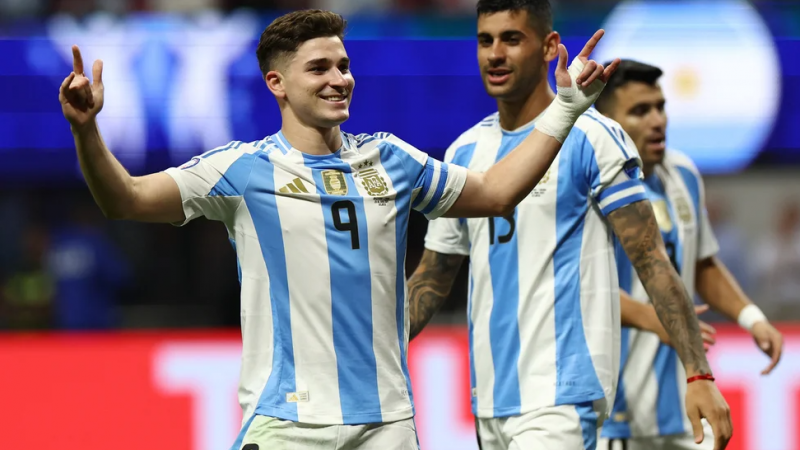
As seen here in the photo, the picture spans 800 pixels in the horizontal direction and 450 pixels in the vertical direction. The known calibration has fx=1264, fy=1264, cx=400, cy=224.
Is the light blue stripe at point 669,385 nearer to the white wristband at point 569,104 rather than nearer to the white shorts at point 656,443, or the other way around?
the white shorts at point 656,443

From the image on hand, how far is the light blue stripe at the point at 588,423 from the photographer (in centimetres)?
452

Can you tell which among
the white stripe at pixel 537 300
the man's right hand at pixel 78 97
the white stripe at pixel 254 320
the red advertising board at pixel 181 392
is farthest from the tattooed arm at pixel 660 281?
the red advertising board at pixel 181 392

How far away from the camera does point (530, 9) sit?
16.1 ft

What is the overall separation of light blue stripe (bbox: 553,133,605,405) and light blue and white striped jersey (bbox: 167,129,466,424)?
81 centimetres

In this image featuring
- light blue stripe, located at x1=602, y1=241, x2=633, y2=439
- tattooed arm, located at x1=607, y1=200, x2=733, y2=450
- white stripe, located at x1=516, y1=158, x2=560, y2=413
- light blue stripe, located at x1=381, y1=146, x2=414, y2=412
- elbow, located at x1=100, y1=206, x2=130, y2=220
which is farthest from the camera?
light blue stripe, located at x1=602, y1=241, x2=633, y2=439

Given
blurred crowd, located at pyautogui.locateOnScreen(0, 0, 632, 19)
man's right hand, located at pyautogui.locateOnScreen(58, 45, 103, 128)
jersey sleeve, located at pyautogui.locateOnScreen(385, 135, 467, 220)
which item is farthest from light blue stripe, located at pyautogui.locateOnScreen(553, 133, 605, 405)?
blurred crowd, located at pyautogui.locateOnScreen(0, 0, 632, 19)

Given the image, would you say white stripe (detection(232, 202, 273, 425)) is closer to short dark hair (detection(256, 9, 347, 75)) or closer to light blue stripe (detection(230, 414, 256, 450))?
light blue stripe (detection(230, 414, 256, 450))

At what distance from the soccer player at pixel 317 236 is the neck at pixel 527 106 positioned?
0.85 m

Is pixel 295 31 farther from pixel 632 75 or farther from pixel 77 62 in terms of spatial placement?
pixel 632 75

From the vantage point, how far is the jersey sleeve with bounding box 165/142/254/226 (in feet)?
12.6

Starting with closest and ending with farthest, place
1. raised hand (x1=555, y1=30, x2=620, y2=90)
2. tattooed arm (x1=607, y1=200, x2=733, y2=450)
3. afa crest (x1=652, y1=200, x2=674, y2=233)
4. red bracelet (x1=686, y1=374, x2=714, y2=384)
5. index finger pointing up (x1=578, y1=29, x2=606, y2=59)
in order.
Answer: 1. index finger pointing up (x1=578, y1=29, x2=606, y2=59)
2. raised hand (x1=555, y1=30, x2=620, y2=90)
3. red bracelet (x1=686, y1=374, x2=714, y2=384)
4. tattooed arm (x1=607, y1=200, x2=733, y2=450)
5. afa crest (x1=652, y1=200, x2=674, y2=233)

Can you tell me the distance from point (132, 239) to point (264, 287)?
8.93 metres

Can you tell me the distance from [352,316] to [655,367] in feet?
6.45

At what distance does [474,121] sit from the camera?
37.7ft
